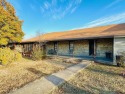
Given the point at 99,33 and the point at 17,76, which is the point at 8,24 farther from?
the point at 99,33

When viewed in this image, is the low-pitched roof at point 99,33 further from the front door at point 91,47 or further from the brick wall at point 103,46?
the front door at point 91,47

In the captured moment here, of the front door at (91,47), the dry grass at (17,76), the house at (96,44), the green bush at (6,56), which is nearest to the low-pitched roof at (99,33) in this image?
the house at (96,44)

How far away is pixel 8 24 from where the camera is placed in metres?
14.5


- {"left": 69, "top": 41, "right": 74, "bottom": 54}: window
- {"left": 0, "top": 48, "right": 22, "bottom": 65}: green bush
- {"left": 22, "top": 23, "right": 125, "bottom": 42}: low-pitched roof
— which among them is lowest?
{"left": 0, "top": 48, "right": 22, "bottom": 65}: green bush

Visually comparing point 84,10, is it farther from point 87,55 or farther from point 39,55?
point 39,55

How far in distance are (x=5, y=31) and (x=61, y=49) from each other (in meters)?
8.55

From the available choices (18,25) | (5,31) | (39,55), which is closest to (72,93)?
(39,55)

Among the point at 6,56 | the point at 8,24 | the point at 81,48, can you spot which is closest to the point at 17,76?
the point at 6,56

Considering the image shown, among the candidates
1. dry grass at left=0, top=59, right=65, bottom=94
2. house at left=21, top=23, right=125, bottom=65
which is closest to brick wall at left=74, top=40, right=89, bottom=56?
house at left=21, top=23, right=125, bottom=65

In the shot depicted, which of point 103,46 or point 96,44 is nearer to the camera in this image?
point 103,46

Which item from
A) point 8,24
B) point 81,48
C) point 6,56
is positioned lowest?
point 6,56

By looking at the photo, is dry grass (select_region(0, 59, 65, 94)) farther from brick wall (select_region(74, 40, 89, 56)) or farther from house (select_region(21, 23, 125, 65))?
brick wall (select_region(74, 40, 89, 56))

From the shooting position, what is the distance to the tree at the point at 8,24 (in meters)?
13.7

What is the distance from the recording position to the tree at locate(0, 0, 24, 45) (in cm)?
1375
